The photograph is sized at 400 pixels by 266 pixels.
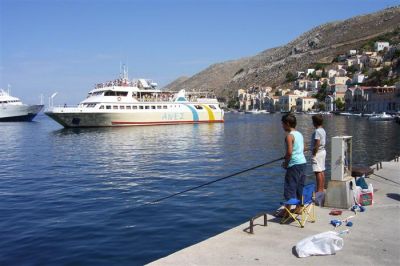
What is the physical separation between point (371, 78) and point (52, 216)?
487 ft

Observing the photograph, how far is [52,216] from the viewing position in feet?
36.9

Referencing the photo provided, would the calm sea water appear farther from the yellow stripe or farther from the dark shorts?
the yellow stripe

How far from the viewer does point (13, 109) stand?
85438 millimetres

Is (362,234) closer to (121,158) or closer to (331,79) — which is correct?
(121,158)

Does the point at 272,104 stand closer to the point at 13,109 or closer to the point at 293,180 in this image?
the point at 13,109

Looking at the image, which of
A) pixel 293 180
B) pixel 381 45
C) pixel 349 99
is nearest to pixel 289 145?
pixel 293 180

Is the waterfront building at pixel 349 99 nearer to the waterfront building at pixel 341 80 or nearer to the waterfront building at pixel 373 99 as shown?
the waterfront building at pixel 373 99

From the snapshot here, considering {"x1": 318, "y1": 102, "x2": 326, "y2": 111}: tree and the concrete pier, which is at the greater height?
{"x1": 318, "y1": 102, "x2": 326, "y2": 111}: tree

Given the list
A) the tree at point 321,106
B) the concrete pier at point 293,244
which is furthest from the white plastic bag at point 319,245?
the tree at point 321,106

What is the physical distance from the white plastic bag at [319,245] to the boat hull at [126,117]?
5062cm

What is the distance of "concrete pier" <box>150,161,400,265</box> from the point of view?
567 centimetres

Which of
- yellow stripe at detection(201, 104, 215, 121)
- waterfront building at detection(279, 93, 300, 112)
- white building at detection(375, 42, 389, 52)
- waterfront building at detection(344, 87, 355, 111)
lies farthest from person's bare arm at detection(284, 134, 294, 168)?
white building at detection(375, 42, 389, 52)

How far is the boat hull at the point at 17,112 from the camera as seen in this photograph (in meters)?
85.1

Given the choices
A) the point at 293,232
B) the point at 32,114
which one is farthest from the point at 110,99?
the point at 293,232
